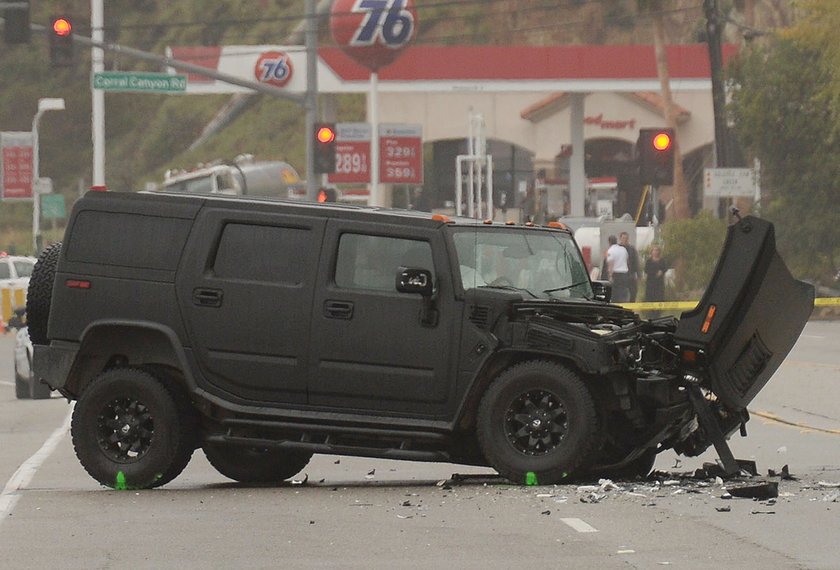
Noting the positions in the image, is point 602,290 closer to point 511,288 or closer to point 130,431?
point 511,288

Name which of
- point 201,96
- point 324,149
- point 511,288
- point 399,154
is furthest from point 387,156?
point 201,96

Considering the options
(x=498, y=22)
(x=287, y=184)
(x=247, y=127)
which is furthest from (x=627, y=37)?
(x=287, y=184)

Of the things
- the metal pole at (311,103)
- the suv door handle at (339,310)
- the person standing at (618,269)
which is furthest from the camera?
the person standing at (618,269)

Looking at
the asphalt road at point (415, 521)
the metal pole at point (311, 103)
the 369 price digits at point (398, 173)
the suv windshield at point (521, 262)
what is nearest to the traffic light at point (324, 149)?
the metal pole at point (311, 103)

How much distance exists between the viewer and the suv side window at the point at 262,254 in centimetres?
1301

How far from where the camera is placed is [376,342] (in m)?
12.8

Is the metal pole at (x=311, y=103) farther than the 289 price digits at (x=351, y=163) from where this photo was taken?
No

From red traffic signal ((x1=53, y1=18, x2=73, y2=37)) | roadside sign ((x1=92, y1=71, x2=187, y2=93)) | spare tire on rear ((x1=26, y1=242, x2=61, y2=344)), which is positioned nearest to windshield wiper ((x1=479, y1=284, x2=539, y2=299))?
spare tire on rear ((x1=26, y1=242, x2=61, y2=344))

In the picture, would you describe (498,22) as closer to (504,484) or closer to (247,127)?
(247,127)

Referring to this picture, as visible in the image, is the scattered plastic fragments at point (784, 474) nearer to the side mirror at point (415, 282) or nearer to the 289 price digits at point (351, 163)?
the side mirror at point (415, 282)

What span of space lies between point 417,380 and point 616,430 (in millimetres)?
1304

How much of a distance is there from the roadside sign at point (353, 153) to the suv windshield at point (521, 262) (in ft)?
145

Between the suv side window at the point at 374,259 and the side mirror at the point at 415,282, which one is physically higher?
the suv side window at the point at 374,259

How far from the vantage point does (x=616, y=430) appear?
502 inches
